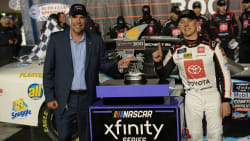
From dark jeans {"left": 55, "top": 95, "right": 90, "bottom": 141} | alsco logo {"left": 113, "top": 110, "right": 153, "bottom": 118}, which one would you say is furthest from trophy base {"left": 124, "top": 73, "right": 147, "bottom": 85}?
dark jeans {"left": 55, "top": 95, "right": 90, "bottom": 141}

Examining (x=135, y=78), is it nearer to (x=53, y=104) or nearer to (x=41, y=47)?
(x=53, y=104)

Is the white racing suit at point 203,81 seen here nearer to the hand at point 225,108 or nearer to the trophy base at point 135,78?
the hand at point 225,108

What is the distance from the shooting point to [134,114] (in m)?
2.57

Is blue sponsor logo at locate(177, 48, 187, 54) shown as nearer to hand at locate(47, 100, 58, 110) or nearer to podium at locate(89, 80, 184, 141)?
podium at locate(89, 80, 184, 141)

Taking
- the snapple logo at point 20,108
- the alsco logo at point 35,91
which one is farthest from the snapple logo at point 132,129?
the snapple logo at point 20,108

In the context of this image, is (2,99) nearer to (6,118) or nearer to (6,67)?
(6,118)

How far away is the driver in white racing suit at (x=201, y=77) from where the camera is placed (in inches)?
113

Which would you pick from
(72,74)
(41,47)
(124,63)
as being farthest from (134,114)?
(41,47)

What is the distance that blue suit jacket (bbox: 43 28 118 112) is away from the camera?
2.85m

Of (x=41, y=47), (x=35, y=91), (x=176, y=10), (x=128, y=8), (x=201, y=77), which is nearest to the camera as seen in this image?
(x=201, y=77)

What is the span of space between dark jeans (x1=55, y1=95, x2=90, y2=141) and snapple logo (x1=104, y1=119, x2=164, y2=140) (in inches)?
12.8

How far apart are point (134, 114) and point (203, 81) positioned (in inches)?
31.4

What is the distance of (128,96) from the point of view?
2531 millimetres

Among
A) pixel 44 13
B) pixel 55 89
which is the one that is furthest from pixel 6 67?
pixel 44 13
